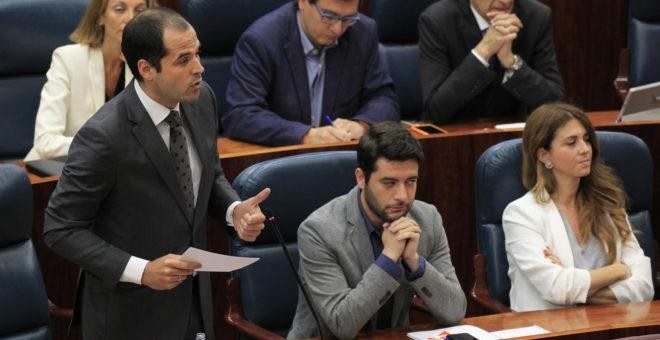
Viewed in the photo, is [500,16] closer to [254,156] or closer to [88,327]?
[254,156]

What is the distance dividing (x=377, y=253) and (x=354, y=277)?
2.0 inches

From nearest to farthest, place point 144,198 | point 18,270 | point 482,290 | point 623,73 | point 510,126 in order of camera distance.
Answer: point 144,198, point 18,270, point 482,290, point 510,126, point 623,73

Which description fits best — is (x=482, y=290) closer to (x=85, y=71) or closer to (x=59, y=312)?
(x=59, y=312)

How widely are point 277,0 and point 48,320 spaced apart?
105 cm

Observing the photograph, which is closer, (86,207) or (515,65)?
(86,207)

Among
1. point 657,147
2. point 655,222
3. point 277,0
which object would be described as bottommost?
point 655,222

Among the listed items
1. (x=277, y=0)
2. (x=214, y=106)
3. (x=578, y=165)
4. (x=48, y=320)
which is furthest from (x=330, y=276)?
(x=277, y=0)

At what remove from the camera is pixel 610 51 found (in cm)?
286

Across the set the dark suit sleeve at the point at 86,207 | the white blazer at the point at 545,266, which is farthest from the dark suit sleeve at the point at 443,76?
the dark suit sleeve at the point at 86,207

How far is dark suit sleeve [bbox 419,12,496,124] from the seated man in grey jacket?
65 cm

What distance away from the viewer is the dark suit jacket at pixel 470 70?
2.32 meters

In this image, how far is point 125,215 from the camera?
1512mm

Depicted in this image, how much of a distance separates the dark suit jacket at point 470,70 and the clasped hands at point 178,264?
0.89m

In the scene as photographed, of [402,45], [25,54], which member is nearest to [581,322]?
[402,45]
